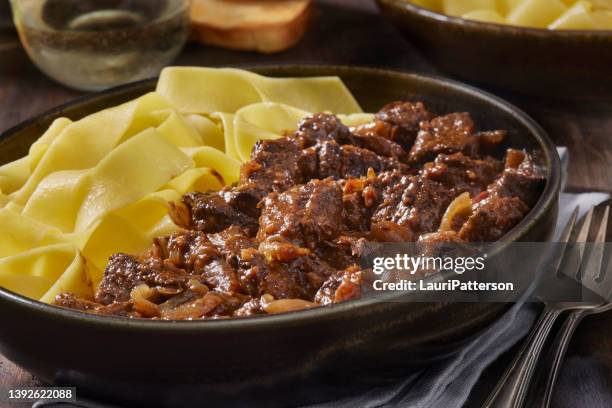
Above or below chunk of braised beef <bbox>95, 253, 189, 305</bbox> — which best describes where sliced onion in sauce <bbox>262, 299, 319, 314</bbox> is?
above

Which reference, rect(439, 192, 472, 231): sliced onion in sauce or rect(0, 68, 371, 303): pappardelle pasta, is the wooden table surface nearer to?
rect(0, 68, 371, 303): pappardelle pasta

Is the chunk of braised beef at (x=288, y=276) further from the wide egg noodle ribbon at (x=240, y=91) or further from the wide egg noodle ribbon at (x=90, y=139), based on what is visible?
the wide egg noodle ribbon at (x=240, y=91)

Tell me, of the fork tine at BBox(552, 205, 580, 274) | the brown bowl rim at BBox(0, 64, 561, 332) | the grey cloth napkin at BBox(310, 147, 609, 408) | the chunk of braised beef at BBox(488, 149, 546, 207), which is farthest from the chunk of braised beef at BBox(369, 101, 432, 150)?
the grey cloth napkin at BBox(310, 147, 609, 408)

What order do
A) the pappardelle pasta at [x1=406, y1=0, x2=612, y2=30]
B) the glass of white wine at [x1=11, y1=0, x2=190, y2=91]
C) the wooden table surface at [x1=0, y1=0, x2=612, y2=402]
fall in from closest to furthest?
the wooden table surface at [x1=0, y1=0, x2=612, y2=402] < the pappardelle pasta at [x1=406, y1=0, x2=612, y2=30] < the glass of white wine at [x1=11, y1=0, x2=190, y2=91]

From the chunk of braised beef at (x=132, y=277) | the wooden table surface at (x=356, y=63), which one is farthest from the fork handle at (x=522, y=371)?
the wooden table surface at (x=356, y=63)

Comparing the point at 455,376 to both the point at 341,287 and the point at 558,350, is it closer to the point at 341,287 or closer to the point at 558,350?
the point at 558,350

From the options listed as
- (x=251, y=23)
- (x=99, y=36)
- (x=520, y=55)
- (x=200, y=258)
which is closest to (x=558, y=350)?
(x=200, y=258)

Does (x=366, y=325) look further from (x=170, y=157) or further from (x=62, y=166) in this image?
(x=62, y=166)
